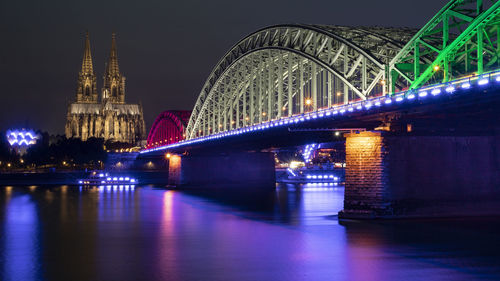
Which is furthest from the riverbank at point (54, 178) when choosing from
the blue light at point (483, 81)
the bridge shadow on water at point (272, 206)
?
the blue light at point (483, 81)

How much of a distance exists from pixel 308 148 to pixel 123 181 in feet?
161

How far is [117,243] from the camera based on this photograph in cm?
4216

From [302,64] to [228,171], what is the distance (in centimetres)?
2734

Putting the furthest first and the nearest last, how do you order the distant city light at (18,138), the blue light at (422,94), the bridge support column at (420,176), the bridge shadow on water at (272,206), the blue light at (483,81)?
the distant city light at (18,138) → the bridge shadow on water at (272,206) → the bridge support column at (420,176) → the blue light at (422,94) → the blue light at (483,81)

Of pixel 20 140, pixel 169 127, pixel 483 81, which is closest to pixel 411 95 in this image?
pixel 483 81

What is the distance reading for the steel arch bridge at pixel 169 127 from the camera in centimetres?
16000

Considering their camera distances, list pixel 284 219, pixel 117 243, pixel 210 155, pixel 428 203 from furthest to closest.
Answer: pixel 210 155, pixel 284 219, pixel 428 203, pixel 117 243

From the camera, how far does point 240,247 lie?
131ft

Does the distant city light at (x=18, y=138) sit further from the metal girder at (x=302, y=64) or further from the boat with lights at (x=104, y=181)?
the metal girder at (x=302, y=64)

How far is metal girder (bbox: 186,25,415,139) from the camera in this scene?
65938 mm

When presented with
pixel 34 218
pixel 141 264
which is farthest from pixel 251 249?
pixel 34 218

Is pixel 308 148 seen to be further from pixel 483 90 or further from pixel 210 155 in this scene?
pixel 483 90

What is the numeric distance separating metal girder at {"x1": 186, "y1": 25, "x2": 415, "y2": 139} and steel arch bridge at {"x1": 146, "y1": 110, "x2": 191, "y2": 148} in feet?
97.1

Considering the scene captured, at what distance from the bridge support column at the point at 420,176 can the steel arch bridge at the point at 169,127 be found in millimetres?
106734
